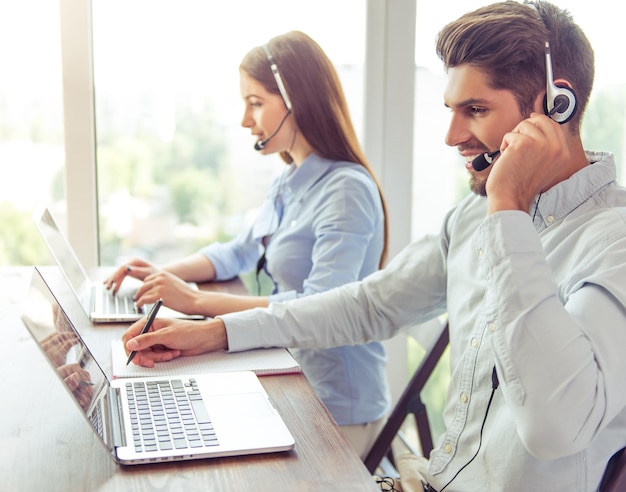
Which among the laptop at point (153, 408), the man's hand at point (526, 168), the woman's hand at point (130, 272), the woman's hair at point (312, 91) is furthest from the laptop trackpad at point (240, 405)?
the woman's hair at point (312, 91)

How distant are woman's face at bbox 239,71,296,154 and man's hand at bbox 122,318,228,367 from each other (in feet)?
2.39

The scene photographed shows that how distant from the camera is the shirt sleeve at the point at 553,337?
97 cm

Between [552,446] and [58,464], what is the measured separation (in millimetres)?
595

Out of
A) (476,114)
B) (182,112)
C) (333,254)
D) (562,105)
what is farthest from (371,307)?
(182,112)

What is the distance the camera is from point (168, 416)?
1.07 metres

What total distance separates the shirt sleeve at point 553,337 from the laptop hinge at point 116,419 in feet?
1.60

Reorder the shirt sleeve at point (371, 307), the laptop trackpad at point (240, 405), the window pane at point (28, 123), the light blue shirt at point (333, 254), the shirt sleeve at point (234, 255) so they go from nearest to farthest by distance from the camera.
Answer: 1. the laptop trackpad at point (240, 405)
2. the shirt sleeve at point (371, 307)
3. the light blue shirt at point (333, 254)
4. the shirt sleeve at point (234, 255)
5. the window pane at point (28, 123)

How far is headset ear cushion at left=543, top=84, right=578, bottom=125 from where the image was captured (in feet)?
3.78

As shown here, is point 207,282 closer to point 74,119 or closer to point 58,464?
point 74,119

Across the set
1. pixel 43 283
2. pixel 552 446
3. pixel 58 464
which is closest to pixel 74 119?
pixel 43 283

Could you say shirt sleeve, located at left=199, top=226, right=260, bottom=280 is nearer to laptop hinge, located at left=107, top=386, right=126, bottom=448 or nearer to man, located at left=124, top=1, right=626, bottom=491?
man, located at left=124, top=1, right=626, bottom=491

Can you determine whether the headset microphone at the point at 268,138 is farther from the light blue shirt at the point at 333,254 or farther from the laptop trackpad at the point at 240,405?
the laptop trackpad at the point at 240,405

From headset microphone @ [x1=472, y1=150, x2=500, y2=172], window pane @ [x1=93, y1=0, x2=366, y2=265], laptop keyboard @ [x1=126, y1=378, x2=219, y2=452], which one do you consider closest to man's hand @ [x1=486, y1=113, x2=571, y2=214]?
headset microphone @ [x1=472, y1=150, x2=500, y2=172]

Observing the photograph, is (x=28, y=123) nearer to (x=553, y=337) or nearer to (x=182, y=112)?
(x=182, y=112)
